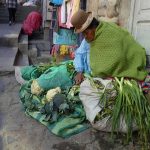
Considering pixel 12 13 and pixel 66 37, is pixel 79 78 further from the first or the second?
pixel 12 13

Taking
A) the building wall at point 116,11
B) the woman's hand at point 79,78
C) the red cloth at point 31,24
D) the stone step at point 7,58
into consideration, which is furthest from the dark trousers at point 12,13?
the woman's hand at point 79,78

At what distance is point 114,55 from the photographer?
3.60m

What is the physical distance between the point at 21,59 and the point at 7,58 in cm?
96

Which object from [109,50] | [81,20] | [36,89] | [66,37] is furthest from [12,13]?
[109,50]

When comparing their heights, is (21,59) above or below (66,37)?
below

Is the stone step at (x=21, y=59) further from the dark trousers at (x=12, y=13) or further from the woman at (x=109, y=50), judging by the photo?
the woman at (x=109, y=50)

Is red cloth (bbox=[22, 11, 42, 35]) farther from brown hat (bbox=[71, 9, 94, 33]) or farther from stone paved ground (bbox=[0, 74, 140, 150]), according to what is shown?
brown hat (bbox=[71, 9, 94, 33])

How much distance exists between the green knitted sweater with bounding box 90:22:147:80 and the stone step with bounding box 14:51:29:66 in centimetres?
432

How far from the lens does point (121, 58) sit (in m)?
3.61

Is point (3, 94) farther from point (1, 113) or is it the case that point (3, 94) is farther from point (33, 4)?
point (33, 4)

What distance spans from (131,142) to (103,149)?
314mm

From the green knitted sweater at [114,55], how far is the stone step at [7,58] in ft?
9.30

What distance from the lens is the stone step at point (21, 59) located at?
7805mm

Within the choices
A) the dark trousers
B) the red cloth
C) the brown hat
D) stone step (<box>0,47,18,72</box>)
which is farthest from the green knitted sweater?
the dark trousers
